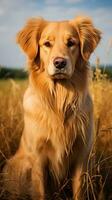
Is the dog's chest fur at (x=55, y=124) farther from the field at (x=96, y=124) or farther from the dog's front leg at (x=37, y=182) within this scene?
the field at (x=96, y=124)

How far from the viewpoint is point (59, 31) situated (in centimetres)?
449

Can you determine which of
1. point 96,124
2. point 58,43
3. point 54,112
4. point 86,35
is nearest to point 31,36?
point 58,43

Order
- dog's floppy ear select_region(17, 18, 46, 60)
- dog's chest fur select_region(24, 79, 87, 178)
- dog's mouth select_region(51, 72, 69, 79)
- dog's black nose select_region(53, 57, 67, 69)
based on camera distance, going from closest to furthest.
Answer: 1. dog's black nose select_region(53, 57, 67, 69)
2. dog's mouth select_region(51, 72, 69, 79)
3. dog's chest fur select_region(24, 79, 87, 178)
4. dog's floppy ear select_region(17, 18, 46, 60)

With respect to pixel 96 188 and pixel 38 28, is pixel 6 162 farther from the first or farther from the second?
pixel 38 28

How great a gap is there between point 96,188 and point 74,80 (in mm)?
914

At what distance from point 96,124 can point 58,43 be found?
121cm

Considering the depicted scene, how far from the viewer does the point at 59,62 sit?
14.0ft

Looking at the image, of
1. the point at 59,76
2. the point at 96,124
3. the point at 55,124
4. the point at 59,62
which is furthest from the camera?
the point at 96,124

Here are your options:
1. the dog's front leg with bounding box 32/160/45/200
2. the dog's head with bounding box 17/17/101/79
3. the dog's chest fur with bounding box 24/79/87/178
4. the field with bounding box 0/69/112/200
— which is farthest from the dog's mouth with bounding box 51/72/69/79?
the dog's front leg with bounding box 32/160/45/200

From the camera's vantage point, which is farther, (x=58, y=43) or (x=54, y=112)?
(x=54, y=112)

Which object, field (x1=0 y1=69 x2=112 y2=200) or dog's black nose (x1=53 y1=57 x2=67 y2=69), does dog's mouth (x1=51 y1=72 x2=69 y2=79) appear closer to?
dog's black nose (x1=53 y1=57 x2=67 y2=69)

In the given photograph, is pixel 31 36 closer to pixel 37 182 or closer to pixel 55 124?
pixel 55 124

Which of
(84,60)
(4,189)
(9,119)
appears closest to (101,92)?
(9,119)

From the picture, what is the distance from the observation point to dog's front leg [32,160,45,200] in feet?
14.9
